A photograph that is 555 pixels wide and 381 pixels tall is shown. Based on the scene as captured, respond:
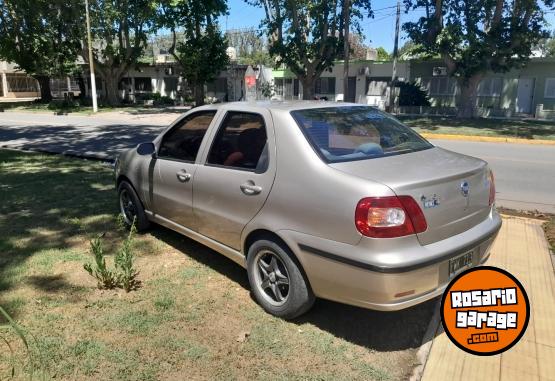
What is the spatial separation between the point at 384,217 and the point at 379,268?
1.02ft

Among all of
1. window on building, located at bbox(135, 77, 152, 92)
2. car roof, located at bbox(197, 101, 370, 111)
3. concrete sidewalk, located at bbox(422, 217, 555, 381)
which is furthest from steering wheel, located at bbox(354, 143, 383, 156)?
window on building, located at bbox(135, 77, 152, 92)

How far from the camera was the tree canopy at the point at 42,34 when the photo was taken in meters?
30.5

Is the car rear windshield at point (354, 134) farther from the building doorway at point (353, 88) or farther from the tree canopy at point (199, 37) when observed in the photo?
the building doorway at point (353, 88)

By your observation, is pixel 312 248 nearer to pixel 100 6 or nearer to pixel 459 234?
pixel 459 234

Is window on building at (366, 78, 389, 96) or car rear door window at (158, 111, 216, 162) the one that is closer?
car rear door window at (158, 111, 216, 162)

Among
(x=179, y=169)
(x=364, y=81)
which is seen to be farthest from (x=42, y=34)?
(x=179, y=169)

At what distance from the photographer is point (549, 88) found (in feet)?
90.7

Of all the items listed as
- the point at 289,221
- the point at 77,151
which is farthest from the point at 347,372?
the point at 77,151

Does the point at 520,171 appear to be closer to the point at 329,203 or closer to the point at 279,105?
the point at 279,105

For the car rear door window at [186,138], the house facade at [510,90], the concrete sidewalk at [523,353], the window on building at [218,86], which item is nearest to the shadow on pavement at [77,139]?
the car rear door window at [186,138]

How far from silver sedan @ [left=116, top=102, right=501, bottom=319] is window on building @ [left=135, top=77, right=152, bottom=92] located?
43025 millimetres

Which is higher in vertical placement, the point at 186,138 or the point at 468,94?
the point at 468,94

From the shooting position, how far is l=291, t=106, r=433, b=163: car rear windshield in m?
3.46

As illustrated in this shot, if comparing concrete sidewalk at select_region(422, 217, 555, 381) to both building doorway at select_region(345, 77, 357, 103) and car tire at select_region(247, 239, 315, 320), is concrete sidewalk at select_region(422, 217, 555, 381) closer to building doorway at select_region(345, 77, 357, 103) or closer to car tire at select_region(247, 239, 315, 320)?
car tire at select_region(247, 239, 315, 320)
